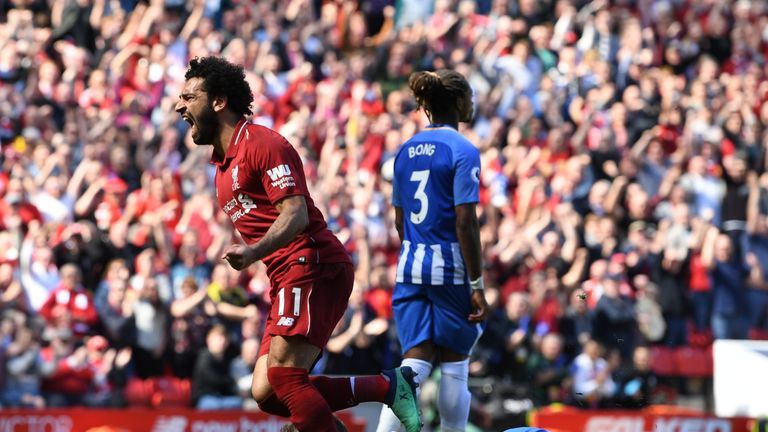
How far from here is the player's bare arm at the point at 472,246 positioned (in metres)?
8.08

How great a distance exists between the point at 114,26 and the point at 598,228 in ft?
20.9

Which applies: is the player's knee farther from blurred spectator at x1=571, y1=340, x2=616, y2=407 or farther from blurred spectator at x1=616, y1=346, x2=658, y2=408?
blurred spectator at x1=571, y1=340, x2=616, y2=407

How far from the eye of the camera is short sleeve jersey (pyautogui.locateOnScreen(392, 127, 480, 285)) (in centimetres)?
816

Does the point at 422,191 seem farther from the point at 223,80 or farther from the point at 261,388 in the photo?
the point at 261,388

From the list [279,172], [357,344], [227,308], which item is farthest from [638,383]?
[279,172]

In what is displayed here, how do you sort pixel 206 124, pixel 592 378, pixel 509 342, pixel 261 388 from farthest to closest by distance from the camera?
1. pixel 509 342
2. pixel 592 378
3. pixel 206 124
4. pixel 261 388

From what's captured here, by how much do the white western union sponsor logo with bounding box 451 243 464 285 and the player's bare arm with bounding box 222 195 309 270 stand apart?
142 centimetres

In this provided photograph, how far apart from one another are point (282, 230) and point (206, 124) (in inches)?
35.0

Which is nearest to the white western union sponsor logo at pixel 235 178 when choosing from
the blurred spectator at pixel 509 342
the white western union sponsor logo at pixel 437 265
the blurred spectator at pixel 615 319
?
the white western union sponsor logo at pixel 437 265

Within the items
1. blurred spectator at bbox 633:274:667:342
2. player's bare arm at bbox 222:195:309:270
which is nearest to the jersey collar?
player's bare arm at bbox 222:195:309:270

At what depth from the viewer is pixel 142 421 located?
11234 mm

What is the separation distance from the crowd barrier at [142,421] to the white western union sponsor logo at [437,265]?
3.36m

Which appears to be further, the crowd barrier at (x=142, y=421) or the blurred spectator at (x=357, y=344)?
the blurred spectator at (x=357, y=344)

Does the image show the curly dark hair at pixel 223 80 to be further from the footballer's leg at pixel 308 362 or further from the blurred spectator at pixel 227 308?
the blurred spectator at pixel 227 308
